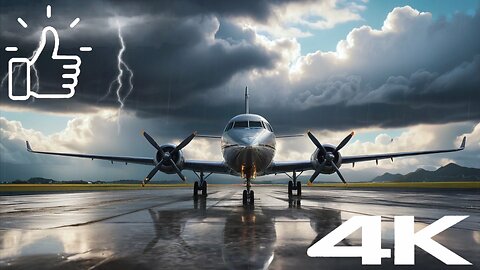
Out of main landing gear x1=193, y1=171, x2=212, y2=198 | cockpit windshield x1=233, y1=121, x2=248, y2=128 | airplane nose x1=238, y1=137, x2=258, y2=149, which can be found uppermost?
cockpit windshield x1=233, y1=121, x2=248, y2=128

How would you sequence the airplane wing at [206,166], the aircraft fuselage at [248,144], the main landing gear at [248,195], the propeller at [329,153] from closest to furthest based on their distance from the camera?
the aircraft fuselage at [248,144], the main landing gear at [248,195], the propeller at [329,153], the airplane wing at [206,166]

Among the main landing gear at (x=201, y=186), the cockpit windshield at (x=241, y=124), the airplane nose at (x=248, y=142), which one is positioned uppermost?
the cockpit windshield at (x=241, y=124)

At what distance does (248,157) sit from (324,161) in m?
7.68

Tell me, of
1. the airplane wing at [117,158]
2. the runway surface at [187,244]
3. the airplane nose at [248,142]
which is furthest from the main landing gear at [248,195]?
the airplane wing at [117,158]

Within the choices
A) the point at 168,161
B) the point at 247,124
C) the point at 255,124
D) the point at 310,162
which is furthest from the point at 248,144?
the point at 310,162

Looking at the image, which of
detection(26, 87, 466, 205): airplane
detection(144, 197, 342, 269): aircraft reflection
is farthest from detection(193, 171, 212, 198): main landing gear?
detection(144, 197, 342, 269): aircraft reflection

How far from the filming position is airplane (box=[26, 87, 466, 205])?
18.9 m

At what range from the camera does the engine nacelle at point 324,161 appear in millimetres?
24594

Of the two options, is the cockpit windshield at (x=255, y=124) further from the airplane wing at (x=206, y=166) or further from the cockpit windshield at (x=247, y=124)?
the airplane wing at (x=206, y=166)

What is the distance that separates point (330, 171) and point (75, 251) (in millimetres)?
19976

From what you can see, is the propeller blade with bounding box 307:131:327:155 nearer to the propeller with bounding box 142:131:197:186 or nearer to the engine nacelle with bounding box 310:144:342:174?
the engine nacelle with bounding box 310:144:342:174

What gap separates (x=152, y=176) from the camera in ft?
80.5

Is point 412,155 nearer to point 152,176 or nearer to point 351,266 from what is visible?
point 152,176

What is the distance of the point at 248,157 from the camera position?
1853cm
